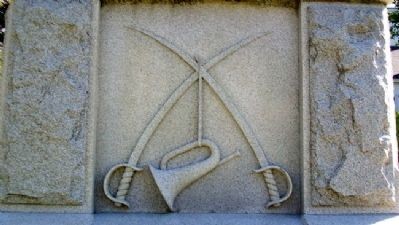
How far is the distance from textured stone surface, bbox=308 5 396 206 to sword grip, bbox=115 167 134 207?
129cm

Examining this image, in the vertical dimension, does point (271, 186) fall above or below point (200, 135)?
below

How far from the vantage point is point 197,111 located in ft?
10.4

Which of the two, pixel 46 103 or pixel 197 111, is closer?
pixel 46 103

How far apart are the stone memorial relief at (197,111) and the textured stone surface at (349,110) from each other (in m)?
0.20

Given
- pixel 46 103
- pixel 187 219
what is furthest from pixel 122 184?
pixel 46 103

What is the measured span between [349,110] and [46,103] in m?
2.12

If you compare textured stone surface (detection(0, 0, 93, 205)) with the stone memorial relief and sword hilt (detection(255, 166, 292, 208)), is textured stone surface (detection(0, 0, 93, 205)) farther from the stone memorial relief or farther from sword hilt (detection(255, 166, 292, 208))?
sword hilt (detection(255, 166, 292, 208))

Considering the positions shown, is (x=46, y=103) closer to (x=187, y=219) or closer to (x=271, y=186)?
(x=187, y=219)

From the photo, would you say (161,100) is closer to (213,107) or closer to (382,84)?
(213,107)

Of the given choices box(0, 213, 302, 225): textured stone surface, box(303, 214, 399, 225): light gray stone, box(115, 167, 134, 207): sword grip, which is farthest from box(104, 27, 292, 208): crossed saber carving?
box(303, 214, 399, 225): light gray stone

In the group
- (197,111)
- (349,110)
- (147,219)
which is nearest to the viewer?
(147,219)

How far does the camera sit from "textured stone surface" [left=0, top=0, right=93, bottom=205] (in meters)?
2.90

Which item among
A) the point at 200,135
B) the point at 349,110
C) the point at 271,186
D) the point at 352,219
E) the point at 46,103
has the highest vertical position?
the point at 46,103

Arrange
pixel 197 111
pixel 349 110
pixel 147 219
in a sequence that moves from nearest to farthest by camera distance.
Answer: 1. pixel 147 219
2. pixel 349 110
3. pixel 197 111
